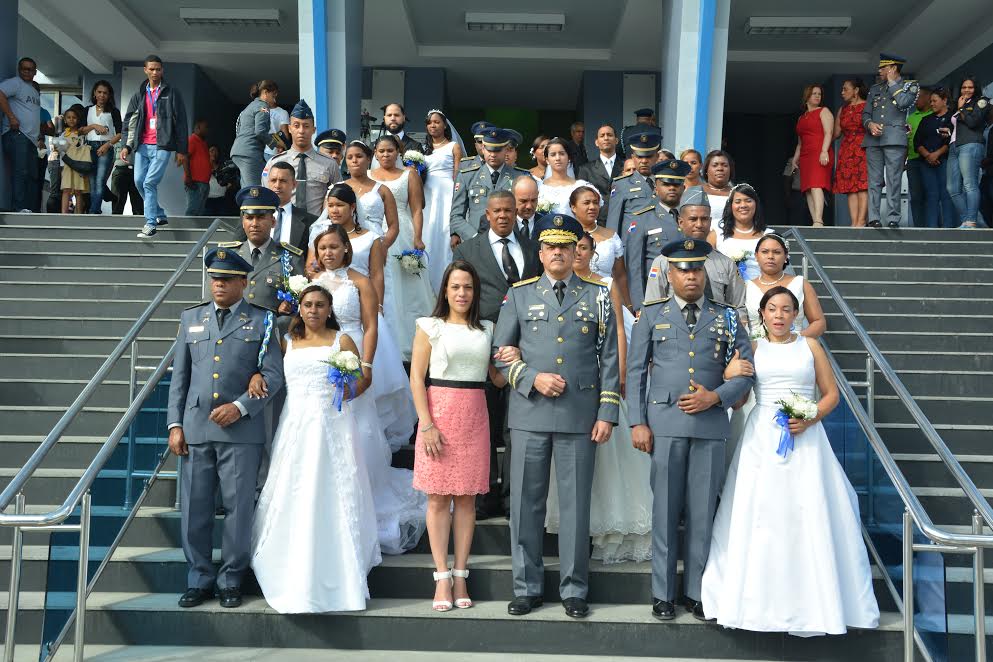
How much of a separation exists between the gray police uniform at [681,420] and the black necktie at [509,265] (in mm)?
1148

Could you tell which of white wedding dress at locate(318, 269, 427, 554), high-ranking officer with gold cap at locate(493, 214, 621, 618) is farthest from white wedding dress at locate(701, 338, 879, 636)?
white wedding dress at locate(318, 269, 427, 554)

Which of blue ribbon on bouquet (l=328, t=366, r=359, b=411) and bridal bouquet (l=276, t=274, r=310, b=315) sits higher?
bridal bouquet (l=276, t=274, r=310, b=315)

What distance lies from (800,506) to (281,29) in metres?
13.4

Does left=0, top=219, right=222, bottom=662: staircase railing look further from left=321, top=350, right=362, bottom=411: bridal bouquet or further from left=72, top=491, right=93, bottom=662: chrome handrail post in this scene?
left=321, top=350, right=362, bottom=411: bridal bouquet

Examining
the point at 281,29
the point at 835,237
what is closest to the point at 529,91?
the point at 281,29

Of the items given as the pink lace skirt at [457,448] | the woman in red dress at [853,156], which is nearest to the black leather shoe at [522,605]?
the pink lace skirt at [457,448]

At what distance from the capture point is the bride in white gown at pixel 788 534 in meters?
5.04

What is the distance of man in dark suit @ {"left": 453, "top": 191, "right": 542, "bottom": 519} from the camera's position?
6.32 metres

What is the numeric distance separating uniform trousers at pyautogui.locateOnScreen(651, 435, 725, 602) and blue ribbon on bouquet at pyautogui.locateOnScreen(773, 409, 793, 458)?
31 cm

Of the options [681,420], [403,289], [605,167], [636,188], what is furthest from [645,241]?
[681,420]

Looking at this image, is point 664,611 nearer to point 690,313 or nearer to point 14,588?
point 690,313

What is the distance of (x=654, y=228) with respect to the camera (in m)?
7.17

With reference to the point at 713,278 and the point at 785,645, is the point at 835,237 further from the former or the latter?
the point at 785,645

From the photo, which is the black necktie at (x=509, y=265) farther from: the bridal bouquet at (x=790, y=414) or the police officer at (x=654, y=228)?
the bridal bouquet at (x=790, y=414)
